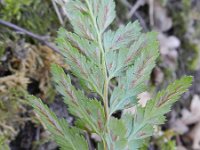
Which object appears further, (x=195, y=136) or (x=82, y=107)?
(x=195, y=136)

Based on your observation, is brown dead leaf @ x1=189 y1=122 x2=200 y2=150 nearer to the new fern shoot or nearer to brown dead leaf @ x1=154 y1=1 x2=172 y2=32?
brown dead leaf @ x1=154 y1=1 x2=172 y2=32

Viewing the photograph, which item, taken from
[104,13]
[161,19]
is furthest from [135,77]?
[161,19]

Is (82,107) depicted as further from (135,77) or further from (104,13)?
(104,13)

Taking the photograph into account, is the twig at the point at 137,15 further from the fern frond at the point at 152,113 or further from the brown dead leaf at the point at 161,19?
the fern frond at the point at 152,113

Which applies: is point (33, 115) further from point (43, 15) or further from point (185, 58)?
point (185, 58)

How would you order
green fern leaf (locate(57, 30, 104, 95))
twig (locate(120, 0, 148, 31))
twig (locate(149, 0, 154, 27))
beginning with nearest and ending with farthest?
green fern leaf (locate(57, 30, 104, 95)), twig (locate(120, 0, 148, 31)), twig (locate(149, 0, 154, 27))

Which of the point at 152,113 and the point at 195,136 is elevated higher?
the point at 152,113

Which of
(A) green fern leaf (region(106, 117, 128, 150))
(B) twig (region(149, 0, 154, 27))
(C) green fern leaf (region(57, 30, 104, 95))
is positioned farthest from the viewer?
(B) twig (region(149, 0, 154, 27))

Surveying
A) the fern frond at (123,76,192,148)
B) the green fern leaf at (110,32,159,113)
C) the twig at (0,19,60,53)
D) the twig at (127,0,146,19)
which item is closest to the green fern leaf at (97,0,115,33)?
the green fern leaf at (110,32,159,113)

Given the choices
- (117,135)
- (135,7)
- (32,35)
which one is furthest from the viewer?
(135,7)
